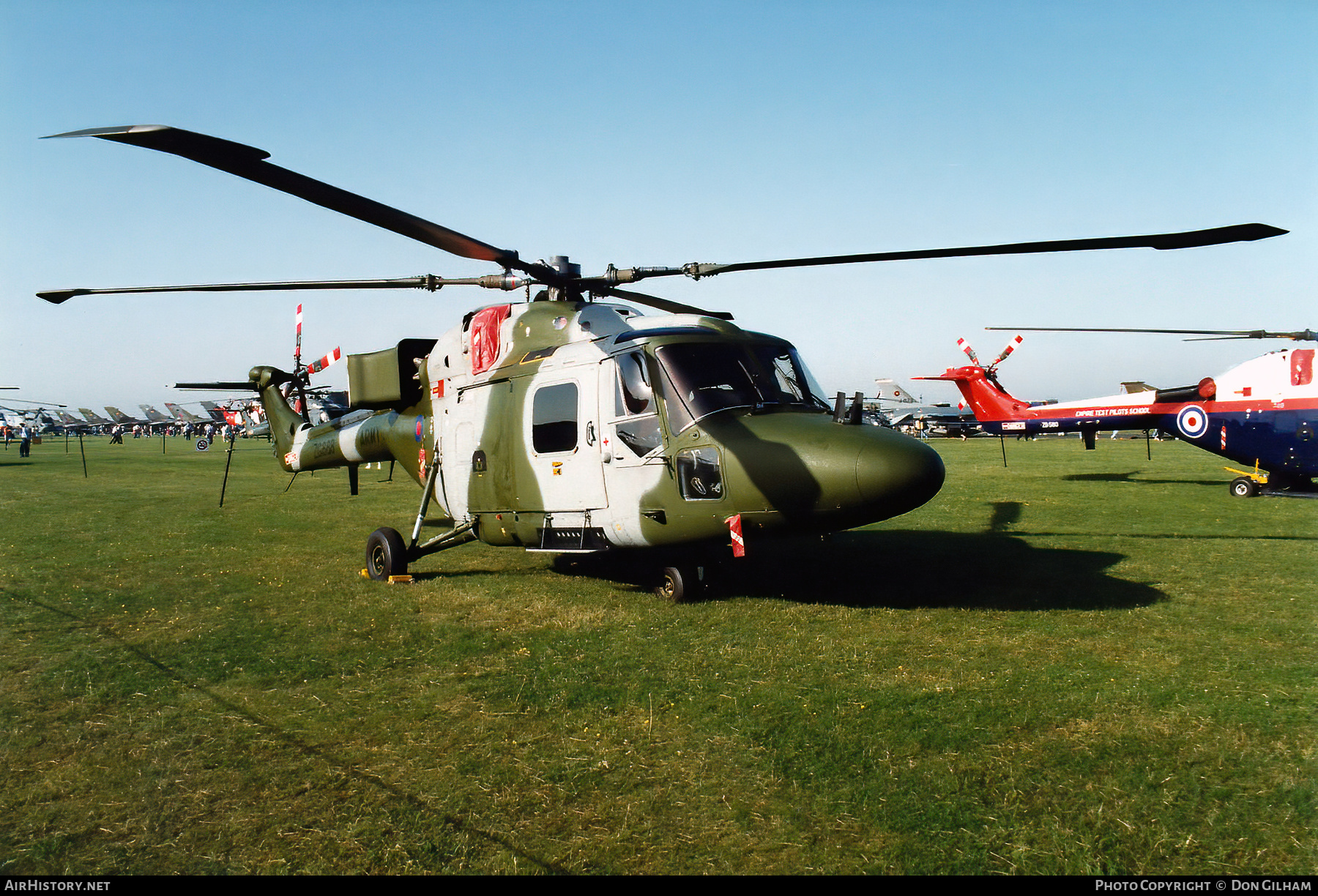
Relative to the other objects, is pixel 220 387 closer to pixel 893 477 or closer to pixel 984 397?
pixel 893 477

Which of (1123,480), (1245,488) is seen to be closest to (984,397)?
(1123,480)

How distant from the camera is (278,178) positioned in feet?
18.4

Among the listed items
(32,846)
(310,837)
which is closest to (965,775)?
(310,837)

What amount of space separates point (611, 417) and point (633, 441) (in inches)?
16.2

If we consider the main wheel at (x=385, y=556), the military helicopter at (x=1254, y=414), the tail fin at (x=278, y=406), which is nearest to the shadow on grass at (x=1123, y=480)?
the military helicopter at (x=1254, y=414)

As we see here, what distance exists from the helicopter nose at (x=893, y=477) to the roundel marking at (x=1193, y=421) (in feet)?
53.6

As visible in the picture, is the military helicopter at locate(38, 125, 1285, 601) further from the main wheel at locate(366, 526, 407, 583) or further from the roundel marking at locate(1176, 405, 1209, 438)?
the roundel marking at locate(1176, 405, 1209, 438)

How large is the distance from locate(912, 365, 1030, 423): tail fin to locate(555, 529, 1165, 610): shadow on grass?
1529 centimetres

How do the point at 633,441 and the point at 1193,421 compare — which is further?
the point at 1193,421

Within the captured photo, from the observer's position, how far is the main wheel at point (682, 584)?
28.1 ft

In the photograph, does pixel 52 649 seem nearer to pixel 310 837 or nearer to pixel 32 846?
pixel 32 846

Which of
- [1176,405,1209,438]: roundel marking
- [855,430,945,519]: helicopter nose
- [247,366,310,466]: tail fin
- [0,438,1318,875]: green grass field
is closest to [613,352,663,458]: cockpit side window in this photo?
[0,438,1318,875]: green grass field

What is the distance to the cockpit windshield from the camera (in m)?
8.06

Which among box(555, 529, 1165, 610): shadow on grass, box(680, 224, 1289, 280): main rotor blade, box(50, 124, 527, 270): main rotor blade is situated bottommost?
box(555, 529, 1165, 610): shadow on grass
